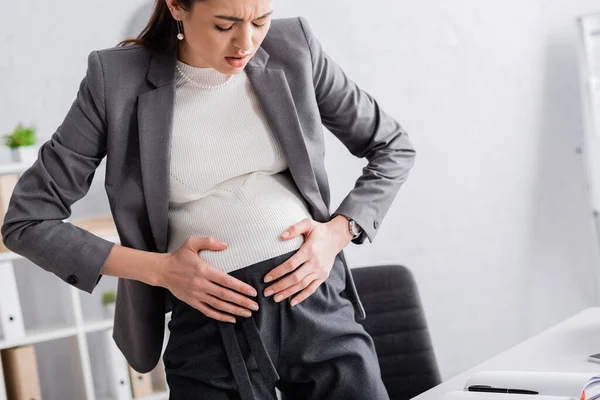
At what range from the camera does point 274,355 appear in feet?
4.43

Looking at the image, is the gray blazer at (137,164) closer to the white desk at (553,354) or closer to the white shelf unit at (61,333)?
the white desk at (553,354)

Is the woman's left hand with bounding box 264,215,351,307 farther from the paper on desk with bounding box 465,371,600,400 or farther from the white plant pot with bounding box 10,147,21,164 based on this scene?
the white plant pot with bounding box 10,147,21,164

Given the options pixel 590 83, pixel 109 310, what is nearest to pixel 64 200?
pixel 109 310

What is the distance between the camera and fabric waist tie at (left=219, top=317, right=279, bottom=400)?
1.33 meters

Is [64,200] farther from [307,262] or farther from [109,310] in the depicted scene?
[109,310]

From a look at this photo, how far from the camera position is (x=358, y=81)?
11.0 feet

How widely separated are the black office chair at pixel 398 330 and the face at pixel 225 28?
82 cm

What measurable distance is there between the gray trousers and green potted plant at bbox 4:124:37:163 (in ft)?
5.07

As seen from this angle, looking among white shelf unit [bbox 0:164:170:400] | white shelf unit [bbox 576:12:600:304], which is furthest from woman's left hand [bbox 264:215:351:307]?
white shelf unit [bbox 576:12:600:304]

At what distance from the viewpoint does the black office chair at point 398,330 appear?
6.40 feet

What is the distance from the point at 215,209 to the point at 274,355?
0.86 feet

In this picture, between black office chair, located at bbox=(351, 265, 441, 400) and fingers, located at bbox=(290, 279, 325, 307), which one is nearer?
fingers, located at bbox=(290, 279, 325, 307)

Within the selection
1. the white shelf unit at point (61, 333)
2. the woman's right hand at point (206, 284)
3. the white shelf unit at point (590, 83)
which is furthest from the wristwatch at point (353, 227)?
the white shelf unit at point (590, 83)

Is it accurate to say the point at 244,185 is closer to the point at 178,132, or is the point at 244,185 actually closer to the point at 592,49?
the point at 178,132
